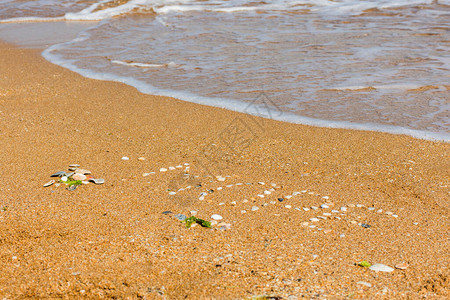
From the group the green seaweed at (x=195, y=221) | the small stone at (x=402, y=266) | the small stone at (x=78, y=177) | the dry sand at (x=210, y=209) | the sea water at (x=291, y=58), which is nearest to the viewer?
the dry sand at (x=210, y=209)

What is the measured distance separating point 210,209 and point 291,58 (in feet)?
14.9

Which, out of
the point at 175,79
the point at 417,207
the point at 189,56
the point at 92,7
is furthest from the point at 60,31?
the point at 417,207

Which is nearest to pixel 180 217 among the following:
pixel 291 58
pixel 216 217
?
pixel 216 217

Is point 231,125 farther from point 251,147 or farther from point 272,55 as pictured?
point 272,55

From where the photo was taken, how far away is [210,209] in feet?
8.91

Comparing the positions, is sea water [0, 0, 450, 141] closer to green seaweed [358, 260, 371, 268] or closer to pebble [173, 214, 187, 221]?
pebble [173, 214, 187, 221]

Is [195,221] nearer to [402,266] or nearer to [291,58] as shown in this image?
[402,266]

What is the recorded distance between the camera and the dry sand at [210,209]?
198 centimetres

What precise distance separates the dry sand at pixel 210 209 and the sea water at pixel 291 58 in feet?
2.27

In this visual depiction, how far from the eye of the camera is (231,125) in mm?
4340

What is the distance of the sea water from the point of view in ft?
16.0

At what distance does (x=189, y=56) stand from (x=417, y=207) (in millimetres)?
5038

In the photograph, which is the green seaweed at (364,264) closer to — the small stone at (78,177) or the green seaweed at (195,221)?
the green seaweed at (195,221)

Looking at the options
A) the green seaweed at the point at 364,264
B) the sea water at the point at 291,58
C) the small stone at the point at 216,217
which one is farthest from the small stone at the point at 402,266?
the sea water at the point at 291,58
